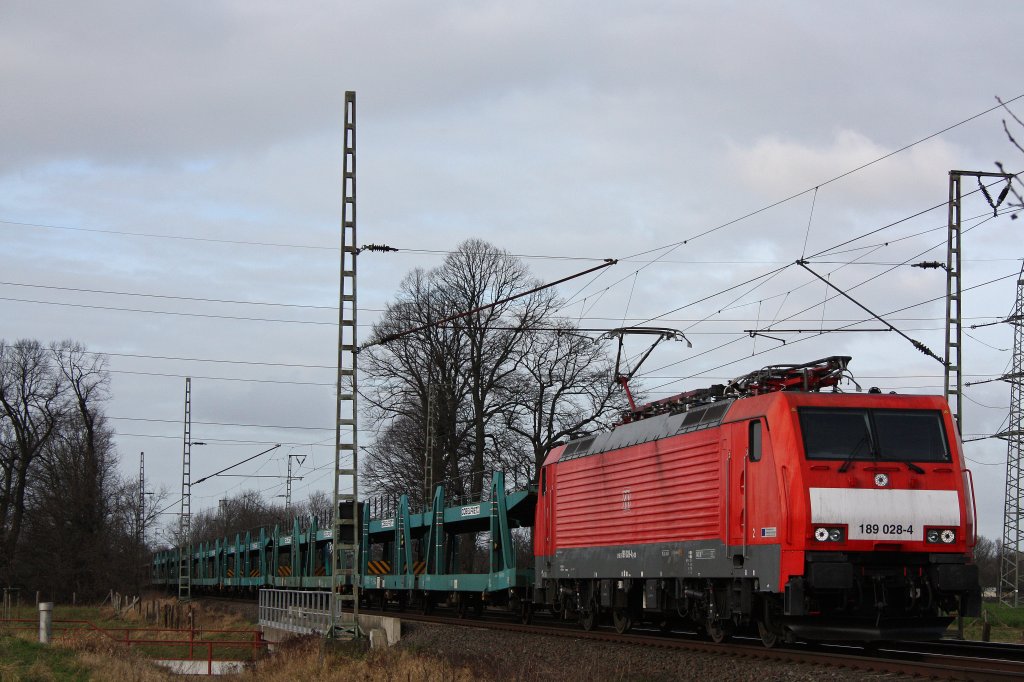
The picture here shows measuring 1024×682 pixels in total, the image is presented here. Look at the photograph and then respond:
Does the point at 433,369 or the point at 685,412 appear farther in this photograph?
the point at 433,369

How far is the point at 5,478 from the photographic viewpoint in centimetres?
5862

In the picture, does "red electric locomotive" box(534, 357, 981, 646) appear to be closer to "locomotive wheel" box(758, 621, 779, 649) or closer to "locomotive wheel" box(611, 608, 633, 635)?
"locomotive wheel" box(758, 621, 779, 649)

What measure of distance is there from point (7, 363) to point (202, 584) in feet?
66.3

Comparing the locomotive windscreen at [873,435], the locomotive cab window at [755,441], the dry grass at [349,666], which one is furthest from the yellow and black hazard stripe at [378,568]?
the locomotive windscreen at [873,435]

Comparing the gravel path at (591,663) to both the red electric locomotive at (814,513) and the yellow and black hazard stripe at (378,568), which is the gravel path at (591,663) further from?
the yellow and black hazard stripe at (378,568)

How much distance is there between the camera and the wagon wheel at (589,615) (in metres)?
23.0

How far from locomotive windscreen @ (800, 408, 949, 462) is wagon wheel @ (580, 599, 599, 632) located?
318 inches

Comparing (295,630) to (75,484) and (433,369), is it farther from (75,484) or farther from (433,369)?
(75,484)

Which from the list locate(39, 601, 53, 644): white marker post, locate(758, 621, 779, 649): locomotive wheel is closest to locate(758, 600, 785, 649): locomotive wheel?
locate(758, 621, 779, 649): locomotive wheel

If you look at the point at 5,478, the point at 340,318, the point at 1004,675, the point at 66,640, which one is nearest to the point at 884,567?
the point at 1004,675

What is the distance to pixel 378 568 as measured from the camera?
39.8 m

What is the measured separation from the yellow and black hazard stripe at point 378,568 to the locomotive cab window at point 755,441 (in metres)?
24.2

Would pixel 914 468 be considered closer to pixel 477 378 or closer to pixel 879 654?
pixel 879 654

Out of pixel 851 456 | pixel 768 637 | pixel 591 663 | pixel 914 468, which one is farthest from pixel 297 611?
pixel 914 468
